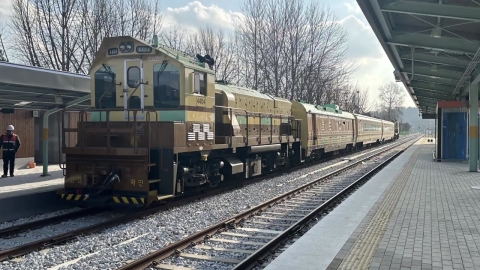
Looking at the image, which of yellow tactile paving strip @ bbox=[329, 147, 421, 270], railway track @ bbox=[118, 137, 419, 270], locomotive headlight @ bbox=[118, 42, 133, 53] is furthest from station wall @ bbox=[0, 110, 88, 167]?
yellow tactile paving strip @ bbox=[329, 147, 421, 270]

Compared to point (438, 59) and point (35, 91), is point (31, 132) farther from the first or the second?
point (438, 59)

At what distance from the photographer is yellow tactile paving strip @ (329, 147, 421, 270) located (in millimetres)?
5656

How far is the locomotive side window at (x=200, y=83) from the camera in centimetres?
1091

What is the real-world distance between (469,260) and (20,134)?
58.6 feet

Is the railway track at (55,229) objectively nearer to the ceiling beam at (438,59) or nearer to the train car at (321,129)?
the ceiling beam at (438,59)

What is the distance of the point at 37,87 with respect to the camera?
39.1 ft

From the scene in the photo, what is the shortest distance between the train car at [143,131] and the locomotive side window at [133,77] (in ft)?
0.08

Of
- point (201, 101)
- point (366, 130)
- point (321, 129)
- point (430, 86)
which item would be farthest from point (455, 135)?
point (201, 101)

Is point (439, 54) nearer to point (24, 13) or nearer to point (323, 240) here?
point (323, 240)

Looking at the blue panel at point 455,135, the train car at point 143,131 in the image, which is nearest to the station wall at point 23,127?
the train car at point 143,131

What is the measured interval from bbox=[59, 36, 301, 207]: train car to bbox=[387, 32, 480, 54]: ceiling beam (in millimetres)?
5250

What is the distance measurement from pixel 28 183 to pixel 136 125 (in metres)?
5.59

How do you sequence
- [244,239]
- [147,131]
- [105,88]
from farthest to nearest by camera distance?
[105,88]
[147,131]
[244,239]

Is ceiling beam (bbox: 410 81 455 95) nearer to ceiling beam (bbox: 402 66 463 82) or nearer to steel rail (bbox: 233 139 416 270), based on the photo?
ceiling beam (bbox: 402 66 463 82)
